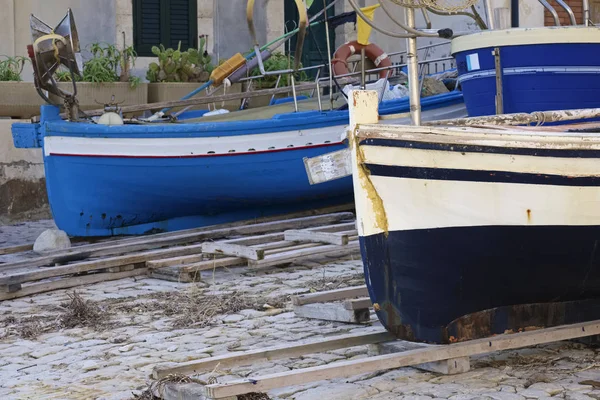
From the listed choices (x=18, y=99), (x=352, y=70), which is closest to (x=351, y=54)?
(x=352, y=70)

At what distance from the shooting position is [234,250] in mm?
7344

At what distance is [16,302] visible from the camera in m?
6.78

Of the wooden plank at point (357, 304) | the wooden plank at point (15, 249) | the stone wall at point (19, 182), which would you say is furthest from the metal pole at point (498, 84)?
the stone wall at point (19, 182)

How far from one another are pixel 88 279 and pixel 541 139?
413 cm

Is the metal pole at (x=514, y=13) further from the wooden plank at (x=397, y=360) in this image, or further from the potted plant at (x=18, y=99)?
the wooden plank at (x=397, y=360)

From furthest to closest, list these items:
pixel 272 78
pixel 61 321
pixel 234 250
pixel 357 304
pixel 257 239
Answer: pixel 272 78 → pixel 257 239 → pixel 234 250 → pixel 61 321 → pixel 357 304

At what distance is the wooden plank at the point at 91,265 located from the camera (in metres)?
6.89

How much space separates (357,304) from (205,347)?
86 centimetres

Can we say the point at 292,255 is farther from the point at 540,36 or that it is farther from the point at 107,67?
the point at 107,67

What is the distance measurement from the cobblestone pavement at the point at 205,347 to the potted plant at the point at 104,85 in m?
4.26

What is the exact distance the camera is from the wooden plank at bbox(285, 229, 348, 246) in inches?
296

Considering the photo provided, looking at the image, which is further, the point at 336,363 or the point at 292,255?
the point at 292,255

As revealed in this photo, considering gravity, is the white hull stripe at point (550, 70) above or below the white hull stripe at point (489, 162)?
above

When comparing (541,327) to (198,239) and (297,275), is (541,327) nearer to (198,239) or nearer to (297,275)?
(297,275)
